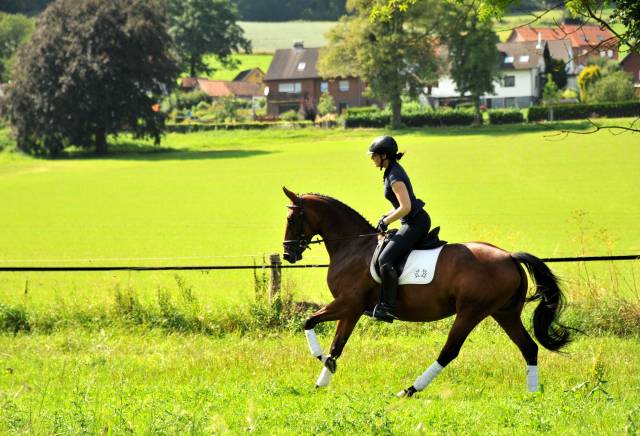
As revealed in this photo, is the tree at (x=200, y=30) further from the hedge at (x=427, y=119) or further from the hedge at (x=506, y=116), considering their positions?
the hedge at (x=506, y=116)

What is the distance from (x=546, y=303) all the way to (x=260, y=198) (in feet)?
84.6

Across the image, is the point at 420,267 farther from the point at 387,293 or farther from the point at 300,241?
the point at 300,241

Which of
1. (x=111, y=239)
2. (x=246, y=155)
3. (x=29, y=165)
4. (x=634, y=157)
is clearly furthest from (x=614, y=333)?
(x=29, y=165)

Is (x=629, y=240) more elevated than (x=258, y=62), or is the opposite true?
(x=258, y=62)

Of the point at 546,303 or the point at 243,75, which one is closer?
the point at 546,303

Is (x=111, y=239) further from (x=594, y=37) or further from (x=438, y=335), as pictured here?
(x=594, y=37)

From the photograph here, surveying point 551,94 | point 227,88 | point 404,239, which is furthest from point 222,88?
point 404,239

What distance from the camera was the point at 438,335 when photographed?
9.54 metres

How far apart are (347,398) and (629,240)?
596 inches

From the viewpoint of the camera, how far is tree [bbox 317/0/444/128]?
189 feet

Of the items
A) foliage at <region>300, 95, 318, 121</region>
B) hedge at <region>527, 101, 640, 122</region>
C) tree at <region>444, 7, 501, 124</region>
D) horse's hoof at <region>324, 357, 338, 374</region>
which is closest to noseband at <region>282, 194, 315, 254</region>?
horse's hoof at <region>324, 357, 338, 374</region>

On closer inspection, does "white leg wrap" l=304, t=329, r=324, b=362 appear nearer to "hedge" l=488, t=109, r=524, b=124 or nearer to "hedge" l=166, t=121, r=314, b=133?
"hedge" l=488, t=109, r=524, b=124

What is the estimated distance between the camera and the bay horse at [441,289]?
659 cm

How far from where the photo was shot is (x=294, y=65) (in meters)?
91.6
